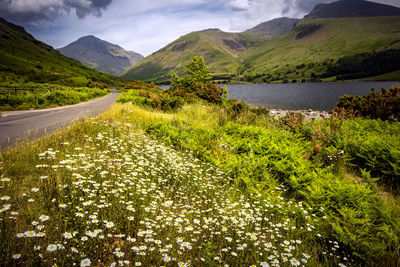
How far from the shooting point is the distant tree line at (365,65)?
152875 mm

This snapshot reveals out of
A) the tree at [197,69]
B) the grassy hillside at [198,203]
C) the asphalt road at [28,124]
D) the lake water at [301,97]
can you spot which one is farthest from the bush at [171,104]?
the tree at [197,69]

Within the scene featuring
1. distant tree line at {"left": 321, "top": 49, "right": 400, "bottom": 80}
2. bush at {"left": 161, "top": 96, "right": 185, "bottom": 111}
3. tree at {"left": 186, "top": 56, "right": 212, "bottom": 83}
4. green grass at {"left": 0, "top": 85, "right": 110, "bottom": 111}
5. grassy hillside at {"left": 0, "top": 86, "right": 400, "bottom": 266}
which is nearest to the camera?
grassy hillside at {"left": 0, "top": 86, "right": 400, "bottom": 266}

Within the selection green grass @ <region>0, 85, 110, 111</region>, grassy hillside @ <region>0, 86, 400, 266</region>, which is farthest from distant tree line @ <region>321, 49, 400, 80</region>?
grassy hillside @ <region>0, 86, 400, 266</region>

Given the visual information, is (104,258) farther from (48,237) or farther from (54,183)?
(54,183)

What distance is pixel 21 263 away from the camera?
2367 mm

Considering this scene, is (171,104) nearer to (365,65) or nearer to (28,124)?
(28,124)

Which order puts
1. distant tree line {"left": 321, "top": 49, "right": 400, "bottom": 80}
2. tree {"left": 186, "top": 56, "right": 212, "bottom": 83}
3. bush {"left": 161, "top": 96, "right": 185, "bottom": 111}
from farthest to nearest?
distant tree line {"left": 321, "top": 49, "right": 400, "bottom": 80}, tree {"left": 186, "top": 56, "right": 212, "bottom": 83}, bush {"left": 161, "top": 96, "right": 185, "bottom": 111}

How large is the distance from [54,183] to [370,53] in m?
254

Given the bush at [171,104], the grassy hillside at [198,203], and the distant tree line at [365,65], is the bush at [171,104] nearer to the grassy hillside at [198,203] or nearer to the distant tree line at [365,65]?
the grassy hillside at [198,203]

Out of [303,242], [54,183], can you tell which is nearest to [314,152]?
[303,242]

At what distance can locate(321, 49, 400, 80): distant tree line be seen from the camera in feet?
502

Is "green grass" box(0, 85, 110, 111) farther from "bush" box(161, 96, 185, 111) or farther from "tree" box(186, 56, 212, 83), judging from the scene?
"tree" box(186, 56, 212, 83)

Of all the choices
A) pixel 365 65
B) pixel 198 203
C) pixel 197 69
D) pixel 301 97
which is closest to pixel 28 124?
pixel 198 203

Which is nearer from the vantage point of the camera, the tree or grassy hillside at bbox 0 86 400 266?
grassy hillside at bbox 0 86 400 266
